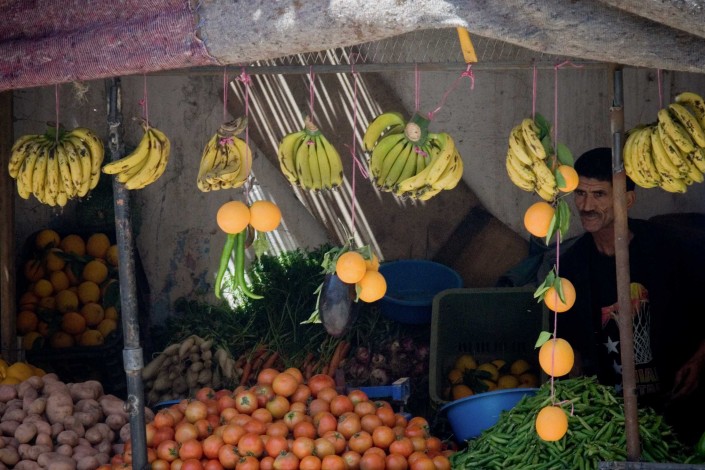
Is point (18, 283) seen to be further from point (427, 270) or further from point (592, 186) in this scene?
point (592, 186)

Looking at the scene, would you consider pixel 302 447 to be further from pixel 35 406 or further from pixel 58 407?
pixel 35 406

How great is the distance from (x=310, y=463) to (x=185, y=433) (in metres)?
0.66

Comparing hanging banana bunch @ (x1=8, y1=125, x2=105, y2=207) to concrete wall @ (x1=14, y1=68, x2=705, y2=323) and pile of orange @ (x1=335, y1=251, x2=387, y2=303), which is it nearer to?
pile of orange @ (x1=335, y1=251, x2=387, y2=303)

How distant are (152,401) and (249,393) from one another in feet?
4.49

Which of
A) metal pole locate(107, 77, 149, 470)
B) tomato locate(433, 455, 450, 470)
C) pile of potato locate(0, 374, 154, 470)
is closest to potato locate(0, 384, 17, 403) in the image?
pile of potato locate(0, 374, 154, 470)

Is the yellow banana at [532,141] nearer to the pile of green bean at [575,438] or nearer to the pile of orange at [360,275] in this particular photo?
the pile of orange at [360,275]

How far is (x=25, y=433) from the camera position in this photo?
→ 4.38 meters

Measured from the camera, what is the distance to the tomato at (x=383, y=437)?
4.14m

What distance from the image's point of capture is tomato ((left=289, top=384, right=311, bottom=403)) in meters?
4.46

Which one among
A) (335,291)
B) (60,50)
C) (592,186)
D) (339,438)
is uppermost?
(60,50)

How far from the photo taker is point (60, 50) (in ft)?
11.7

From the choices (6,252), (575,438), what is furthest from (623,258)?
(6,252)

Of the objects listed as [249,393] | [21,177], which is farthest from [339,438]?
[21,177]

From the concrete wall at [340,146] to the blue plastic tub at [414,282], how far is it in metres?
0.19
